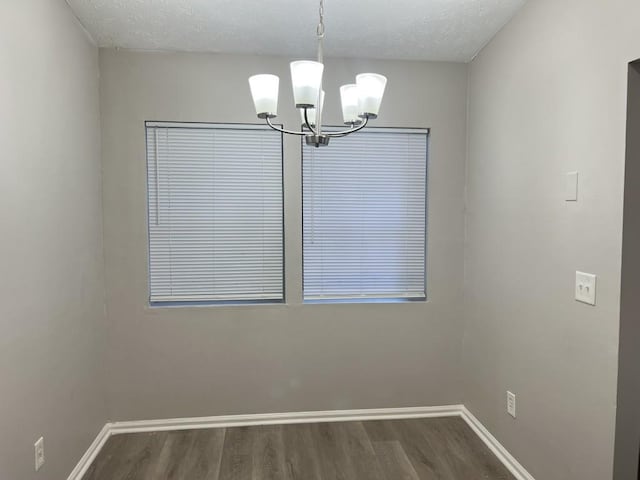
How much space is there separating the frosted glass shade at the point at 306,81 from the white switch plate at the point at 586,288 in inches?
54.4

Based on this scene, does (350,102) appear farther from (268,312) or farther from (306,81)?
(268,312)

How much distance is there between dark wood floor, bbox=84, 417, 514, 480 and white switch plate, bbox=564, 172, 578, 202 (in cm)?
157

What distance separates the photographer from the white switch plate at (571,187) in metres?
1.78

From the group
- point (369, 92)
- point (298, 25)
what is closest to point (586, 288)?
point (369, 92)

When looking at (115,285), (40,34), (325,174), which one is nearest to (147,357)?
(115,285)

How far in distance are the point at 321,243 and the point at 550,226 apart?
1430mm

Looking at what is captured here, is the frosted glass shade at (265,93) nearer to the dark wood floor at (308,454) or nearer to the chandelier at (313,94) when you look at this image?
the chandelier at (313,94)

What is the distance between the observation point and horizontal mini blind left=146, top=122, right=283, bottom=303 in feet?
8.84

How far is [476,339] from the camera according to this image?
8.94 ft

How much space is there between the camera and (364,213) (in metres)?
2.84

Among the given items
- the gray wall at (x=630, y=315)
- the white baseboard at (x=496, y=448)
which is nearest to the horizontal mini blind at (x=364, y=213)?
the white baseboard at (x=496, y=448)

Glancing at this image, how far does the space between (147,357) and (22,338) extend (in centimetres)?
108

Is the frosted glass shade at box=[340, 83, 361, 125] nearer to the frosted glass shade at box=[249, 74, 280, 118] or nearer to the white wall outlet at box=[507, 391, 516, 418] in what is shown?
the frosted glass shade at box=[249, 74, 280, 118]

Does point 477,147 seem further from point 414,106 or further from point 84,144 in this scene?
point 84,144
